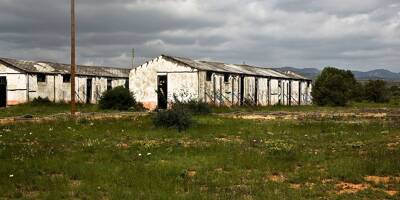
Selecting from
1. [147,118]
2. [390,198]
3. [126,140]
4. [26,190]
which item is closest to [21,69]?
[147,118]

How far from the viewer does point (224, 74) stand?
46.1 m

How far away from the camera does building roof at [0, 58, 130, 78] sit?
46906 mm

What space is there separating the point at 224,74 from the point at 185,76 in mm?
4584

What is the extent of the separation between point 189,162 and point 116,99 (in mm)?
27762

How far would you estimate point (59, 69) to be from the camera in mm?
51031

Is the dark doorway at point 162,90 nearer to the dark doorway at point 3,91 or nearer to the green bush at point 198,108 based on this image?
the green bush at point 198,108

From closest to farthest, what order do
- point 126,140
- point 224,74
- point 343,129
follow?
point 126,140 < point 343,129 < point 224,74

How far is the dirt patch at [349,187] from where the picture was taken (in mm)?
10586

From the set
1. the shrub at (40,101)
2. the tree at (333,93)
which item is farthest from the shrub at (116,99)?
the tree at (333,93)

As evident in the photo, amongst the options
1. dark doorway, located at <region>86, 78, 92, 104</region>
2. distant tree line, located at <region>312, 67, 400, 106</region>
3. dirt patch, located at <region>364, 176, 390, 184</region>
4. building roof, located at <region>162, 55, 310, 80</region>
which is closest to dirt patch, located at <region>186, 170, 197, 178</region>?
dirt patch, located at <region>364, 176, 390, 184</region>

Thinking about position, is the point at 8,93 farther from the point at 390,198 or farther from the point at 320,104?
the point at 390,198

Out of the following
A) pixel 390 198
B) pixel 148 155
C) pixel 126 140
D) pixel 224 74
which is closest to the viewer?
pixel 390 198

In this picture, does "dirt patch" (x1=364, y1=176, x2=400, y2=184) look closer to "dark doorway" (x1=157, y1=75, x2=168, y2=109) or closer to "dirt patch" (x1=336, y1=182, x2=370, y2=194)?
"dirt patch" (x1=336, y1=182, x2=370, y2=194)

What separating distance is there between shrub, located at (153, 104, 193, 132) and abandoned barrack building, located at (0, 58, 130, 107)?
26.7m
